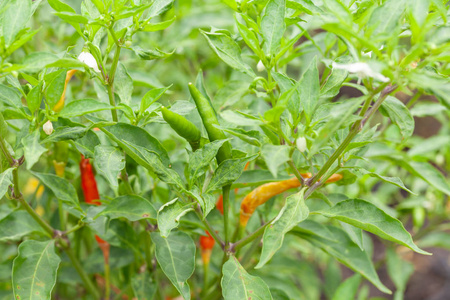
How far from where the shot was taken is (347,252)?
3.77 ft

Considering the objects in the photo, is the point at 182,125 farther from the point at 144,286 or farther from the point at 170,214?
the point at 144,286

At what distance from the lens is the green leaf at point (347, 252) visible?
1121 millimetres

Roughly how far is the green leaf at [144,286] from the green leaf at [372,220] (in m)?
0.48

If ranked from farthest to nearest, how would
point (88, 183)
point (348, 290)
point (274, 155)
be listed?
point (348, 290)
point (88, 183)
point (274, 155)

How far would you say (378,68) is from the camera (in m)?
0.68

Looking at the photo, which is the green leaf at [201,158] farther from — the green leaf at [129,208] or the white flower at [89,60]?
the white flower at [89,60]

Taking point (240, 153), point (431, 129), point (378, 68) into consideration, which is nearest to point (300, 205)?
point (240, 153)

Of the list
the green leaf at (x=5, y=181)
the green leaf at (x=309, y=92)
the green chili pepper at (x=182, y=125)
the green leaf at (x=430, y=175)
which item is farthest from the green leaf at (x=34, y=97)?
the green leaf at (x=430, y=175)

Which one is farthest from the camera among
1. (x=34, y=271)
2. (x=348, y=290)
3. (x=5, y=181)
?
(x=348, y=290)

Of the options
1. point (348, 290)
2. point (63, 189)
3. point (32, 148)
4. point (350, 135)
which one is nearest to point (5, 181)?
point (32, 148)

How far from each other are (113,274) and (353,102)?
115cm

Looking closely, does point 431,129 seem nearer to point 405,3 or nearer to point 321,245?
point 321,245

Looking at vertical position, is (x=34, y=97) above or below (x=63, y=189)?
above

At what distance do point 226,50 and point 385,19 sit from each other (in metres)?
0.30
